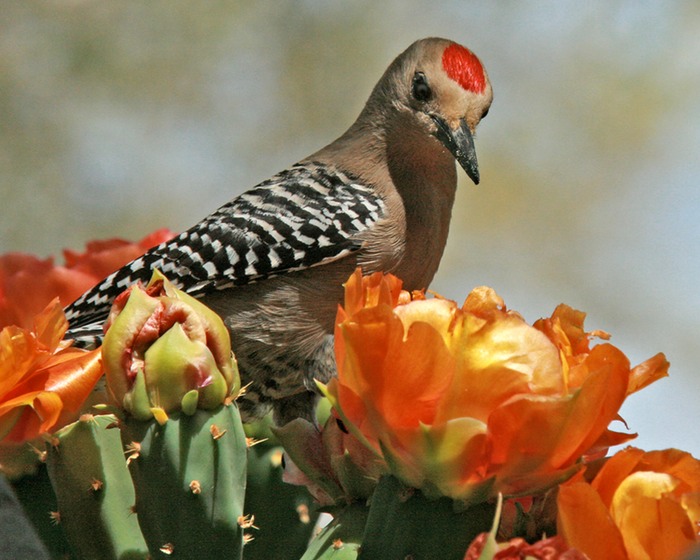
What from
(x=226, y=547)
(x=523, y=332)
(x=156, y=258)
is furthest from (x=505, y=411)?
(x=156, y=258)

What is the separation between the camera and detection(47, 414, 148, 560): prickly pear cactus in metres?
0.59

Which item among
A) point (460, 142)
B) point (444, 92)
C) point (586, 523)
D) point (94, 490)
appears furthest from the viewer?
point (444, 92)

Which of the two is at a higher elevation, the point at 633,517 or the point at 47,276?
the point at 47,276

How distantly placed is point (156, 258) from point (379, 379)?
3.95ft

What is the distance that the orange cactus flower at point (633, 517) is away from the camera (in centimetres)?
46

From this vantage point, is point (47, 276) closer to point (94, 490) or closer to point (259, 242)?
point (94, 490)

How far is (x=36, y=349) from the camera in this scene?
55 cm

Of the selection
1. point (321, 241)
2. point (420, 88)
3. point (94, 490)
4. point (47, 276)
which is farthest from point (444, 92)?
point (94, 490)

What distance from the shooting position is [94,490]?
0.60 meters

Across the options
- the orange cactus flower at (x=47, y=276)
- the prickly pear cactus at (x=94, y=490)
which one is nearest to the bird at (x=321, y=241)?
the orange cactus flower at (x=47, y=276)

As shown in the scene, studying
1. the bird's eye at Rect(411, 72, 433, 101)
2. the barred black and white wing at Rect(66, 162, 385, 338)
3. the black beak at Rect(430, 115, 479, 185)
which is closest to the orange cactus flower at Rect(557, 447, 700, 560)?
the black beak at Rect(430, 115, 479, 185)

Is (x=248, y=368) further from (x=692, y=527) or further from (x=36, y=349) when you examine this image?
(x=692, y=527)

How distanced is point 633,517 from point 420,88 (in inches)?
48.8

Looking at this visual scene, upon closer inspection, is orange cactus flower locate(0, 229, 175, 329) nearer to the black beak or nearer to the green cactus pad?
the green cactus pad
